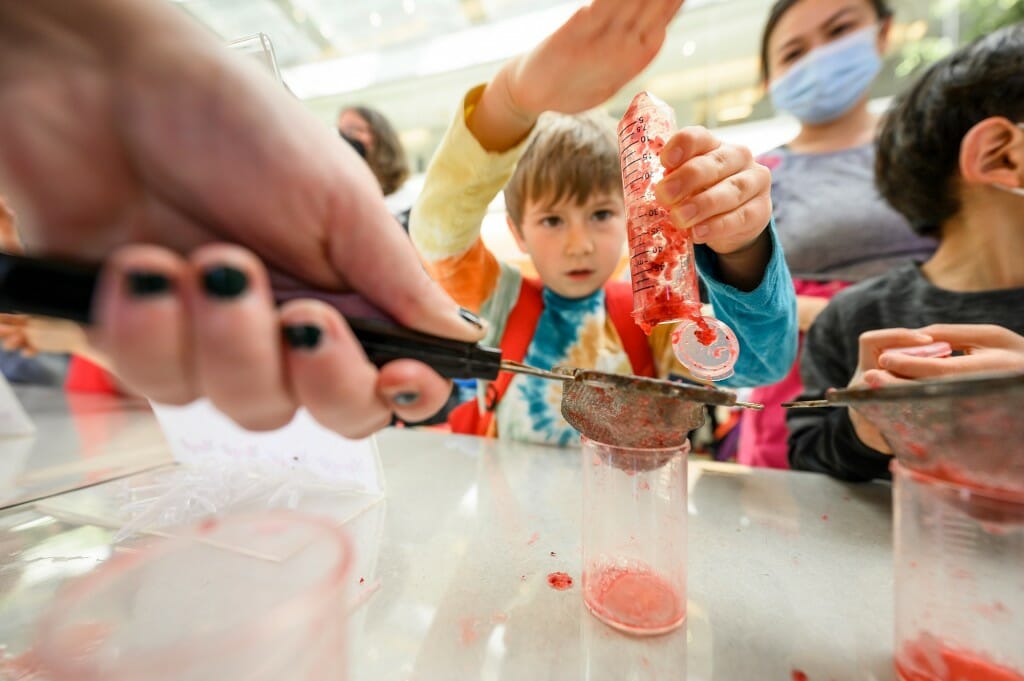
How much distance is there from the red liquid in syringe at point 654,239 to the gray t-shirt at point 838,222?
2.57ft

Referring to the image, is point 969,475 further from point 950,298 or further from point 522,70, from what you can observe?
point 522,70

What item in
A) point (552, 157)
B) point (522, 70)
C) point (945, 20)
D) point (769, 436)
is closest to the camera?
point (522, 70)

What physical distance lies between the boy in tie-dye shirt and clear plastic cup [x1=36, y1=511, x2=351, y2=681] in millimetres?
402

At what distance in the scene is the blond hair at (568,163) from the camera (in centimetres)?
83

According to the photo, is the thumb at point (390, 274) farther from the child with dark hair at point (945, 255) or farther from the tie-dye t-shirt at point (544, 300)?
the child with dark hair at point (945, 255)

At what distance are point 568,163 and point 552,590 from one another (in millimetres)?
699

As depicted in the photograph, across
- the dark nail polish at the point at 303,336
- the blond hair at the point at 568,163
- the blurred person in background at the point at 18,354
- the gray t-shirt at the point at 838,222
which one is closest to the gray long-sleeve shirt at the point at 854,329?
the gray t-shirt at the point at 838,222

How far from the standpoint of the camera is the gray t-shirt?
110 centimetres

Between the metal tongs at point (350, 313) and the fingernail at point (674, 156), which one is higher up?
the fingernail at point (674, 156)

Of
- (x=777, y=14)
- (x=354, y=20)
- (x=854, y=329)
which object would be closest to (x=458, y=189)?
(x=854, y=329)

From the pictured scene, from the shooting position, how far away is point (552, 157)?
84 centimetres

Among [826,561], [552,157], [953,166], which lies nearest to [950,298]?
[953,166]

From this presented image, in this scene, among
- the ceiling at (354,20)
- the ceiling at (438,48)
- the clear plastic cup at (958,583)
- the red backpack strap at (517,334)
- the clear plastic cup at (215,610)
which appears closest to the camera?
the clear plastic cup at (215,610)

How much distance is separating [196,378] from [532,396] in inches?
28.3
